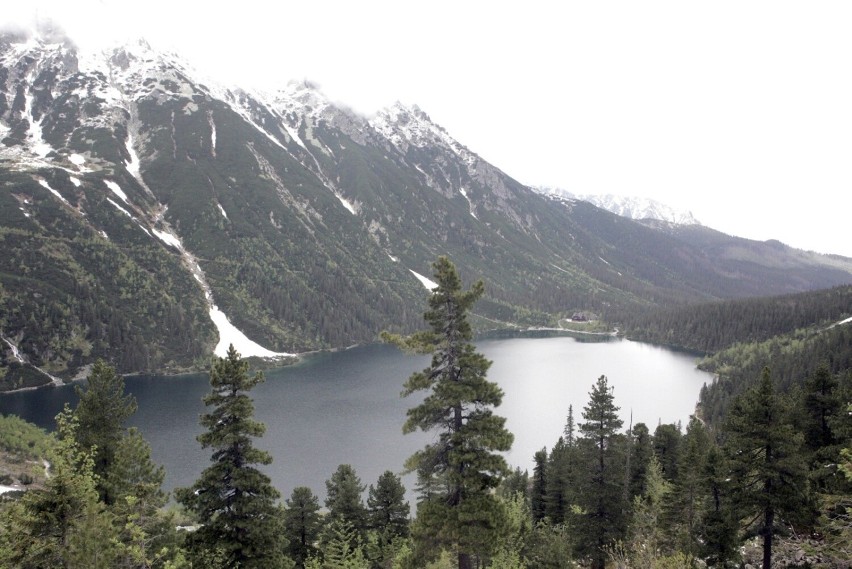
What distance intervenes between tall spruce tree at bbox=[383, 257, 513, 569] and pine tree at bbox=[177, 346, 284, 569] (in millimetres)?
6281

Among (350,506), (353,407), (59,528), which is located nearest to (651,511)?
(350,506)

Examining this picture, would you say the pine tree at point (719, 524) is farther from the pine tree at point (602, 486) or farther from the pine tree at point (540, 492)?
the pine tree at point (540, 492)

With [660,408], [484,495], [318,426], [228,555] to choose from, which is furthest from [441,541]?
[660,408]

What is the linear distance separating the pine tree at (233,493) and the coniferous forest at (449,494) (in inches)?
2.6

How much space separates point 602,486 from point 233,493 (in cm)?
2425

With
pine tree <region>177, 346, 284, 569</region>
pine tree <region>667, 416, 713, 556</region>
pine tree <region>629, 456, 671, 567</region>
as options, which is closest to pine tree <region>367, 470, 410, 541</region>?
pine tree <region>629, 456, 671, 567</region>

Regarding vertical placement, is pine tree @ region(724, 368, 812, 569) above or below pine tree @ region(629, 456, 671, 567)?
above

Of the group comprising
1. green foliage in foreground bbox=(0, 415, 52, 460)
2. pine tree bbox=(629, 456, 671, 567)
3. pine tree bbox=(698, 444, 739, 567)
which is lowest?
green foliage in foreground bbox=(0, 415, 52, 460)

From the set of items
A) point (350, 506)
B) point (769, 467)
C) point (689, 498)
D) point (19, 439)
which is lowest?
point (19, 439)

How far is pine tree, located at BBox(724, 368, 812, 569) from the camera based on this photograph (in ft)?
76.2

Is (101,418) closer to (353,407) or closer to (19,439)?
(19,439)

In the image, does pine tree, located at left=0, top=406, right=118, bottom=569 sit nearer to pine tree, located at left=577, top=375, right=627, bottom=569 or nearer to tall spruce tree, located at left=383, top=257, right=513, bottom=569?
tall spruce tree, located at left=383, top=257, right=513, bottom=569

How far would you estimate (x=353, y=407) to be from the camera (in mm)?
125625

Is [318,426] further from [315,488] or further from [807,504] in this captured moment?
[807,504]
